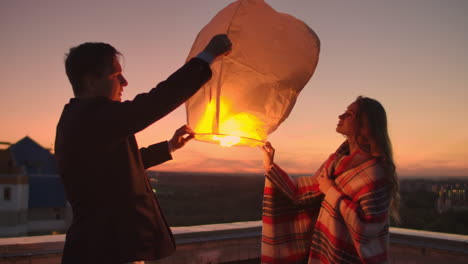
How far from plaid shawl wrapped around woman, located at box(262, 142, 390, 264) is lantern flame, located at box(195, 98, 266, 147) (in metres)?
0.52

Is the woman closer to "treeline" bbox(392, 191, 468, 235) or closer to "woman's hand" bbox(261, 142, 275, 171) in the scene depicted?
"woman's hand" bbox(261, 142, 275, 171)

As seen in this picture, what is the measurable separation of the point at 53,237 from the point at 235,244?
5.21 ft

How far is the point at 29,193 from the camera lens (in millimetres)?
18969

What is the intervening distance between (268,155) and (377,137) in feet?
2.02

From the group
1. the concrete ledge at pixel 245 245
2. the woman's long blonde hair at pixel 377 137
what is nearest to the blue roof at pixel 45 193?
the concrete ledge at pixel 245 245

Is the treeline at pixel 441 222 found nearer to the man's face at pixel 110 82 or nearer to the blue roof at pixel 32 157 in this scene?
the man's face at pixel 110 82

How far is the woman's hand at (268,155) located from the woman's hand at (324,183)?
1.00 feet

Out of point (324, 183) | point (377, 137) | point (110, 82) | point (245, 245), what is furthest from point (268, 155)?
point (245, 245)

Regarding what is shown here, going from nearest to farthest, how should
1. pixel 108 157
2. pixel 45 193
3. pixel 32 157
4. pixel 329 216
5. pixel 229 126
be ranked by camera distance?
1. pixel 108 157
2. pixel 229 126
3. pixel 329 216
4. pixel 45 193
5. pixel 32 157

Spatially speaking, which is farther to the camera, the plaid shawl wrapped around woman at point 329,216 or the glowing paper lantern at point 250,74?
the plaid shawl wrapped around woman at point 329,216

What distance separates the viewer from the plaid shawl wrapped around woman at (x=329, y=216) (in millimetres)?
1858

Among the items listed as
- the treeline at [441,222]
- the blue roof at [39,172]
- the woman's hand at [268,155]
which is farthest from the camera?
the blue roof at [39,172]

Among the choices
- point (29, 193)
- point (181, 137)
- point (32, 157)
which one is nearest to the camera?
point (181, 137)

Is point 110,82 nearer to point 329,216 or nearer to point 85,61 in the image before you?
point 85,61
